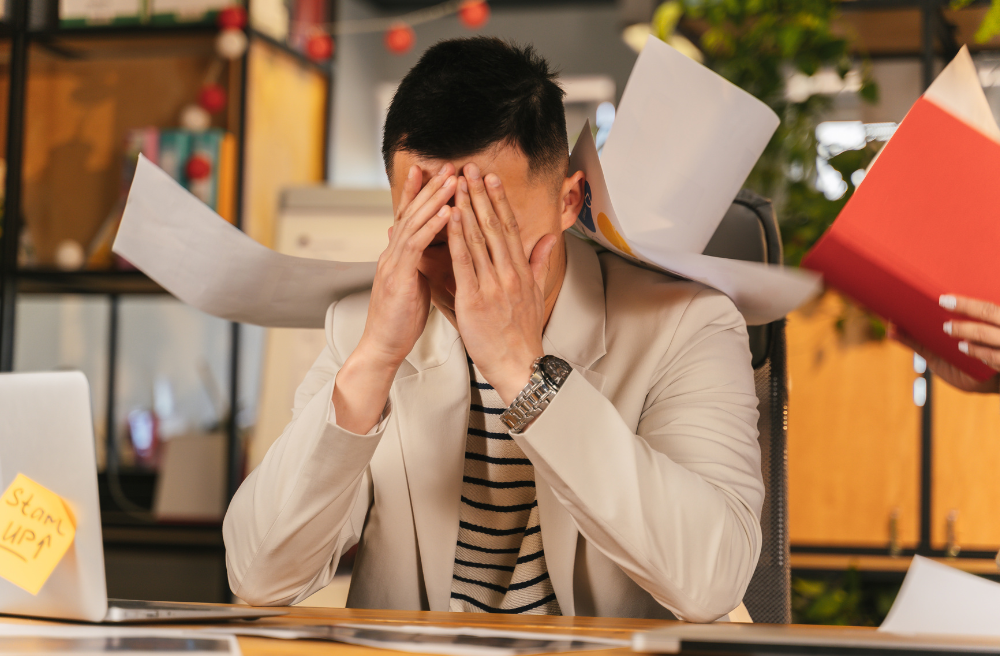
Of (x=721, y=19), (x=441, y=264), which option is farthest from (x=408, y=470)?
(x=721, y=19)

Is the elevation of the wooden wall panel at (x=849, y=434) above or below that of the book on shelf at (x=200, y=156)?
below

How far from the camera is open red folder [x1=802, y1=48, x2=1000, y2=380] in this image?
801 millimetres

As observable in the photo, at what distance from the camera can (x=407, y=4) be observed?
5.14 meters

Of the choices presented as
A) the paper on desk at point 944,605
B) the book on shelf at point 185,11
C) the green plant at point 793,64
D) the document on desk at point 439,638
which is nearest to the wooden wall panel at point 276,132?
the book on shelf at point 185,11

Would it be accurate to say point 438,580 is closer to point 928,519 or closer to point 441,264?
point 441,264

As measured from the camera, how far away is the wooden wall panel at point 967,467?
2162mm

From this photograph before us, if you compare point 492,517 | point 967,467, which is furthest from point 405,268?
point 967,467

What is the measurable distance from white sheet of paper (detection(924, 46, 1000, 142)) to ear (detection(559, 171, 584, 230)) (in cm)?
39

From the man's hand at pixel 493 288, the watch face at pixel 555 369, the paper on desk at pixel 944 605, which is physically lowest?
the paper on desk at pixel 944 605

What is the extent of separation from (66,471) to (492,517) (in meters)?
0.54

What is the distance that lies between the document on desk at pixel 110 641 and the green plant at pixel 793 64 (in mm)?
1803

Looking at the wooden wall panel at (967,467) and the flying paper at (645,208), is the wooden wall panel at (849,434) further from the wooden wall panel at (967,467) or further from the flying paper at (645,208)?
the flying paper at (645,208)

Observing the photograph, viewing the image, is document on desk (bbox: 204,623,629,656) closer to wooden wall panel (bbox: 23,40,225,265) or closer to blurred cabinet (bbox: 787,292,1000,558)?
blurred cabinet (bbox: 787,292,1000,558)

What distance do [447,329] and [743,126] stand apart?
44 centimetres
